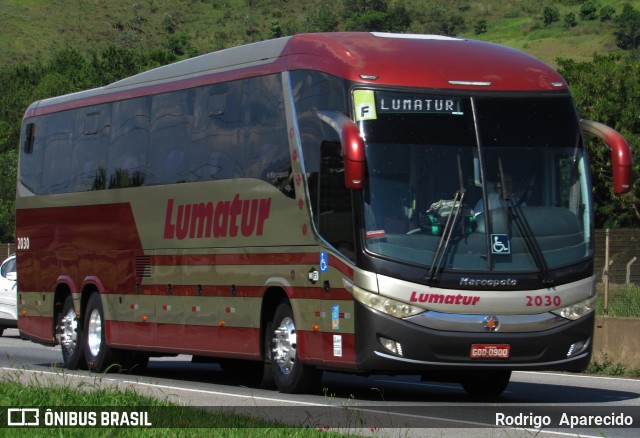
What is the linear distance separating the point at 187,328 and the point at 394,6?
6428 inches

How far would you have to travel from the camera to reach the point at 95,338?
21.8 metres

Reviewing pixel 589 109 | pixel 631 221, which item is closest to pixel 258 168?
pixel 631 221

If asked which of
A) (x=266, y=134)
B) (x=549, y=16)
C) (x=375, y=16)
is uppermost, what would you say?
(x=375, y=16)

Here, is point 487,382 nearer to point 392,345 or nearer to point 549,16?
point 392,345

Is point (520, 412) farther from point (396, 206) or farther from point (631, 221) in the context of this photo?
point (631, 221)

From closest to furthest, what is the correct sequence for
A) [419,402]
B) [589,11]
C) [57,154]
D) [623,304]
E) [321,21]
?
[419,402]
[57,154]
[623,304]
[589,11]
[321,21]

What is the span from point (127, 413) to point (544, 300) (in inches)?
186

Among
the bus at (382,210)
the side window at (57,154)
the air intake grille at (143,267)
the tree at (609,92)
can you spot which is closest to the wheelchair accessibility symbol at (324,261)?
the bus at (382,210)

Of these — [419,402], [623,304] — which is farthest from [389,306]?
[623,304]

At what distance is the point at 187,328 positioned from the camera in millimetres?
19141

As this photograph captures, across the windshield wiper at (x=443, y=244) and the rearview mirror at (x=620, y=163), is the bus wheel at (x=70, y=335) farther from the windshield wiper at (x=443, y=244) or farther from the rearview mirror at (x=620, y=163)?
the rearview mirror at (x=620, y=163)

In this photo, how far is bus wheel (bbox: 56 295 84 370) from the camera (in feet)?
72.7

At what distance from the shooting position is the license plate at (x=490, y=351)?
49.3ft

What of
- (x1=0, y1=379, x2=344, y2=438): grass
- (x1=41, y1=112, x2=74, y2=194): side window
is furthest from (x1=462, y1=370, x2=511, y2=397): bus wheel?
(x1=41, y1=112, x2=74, y2=194): side window
